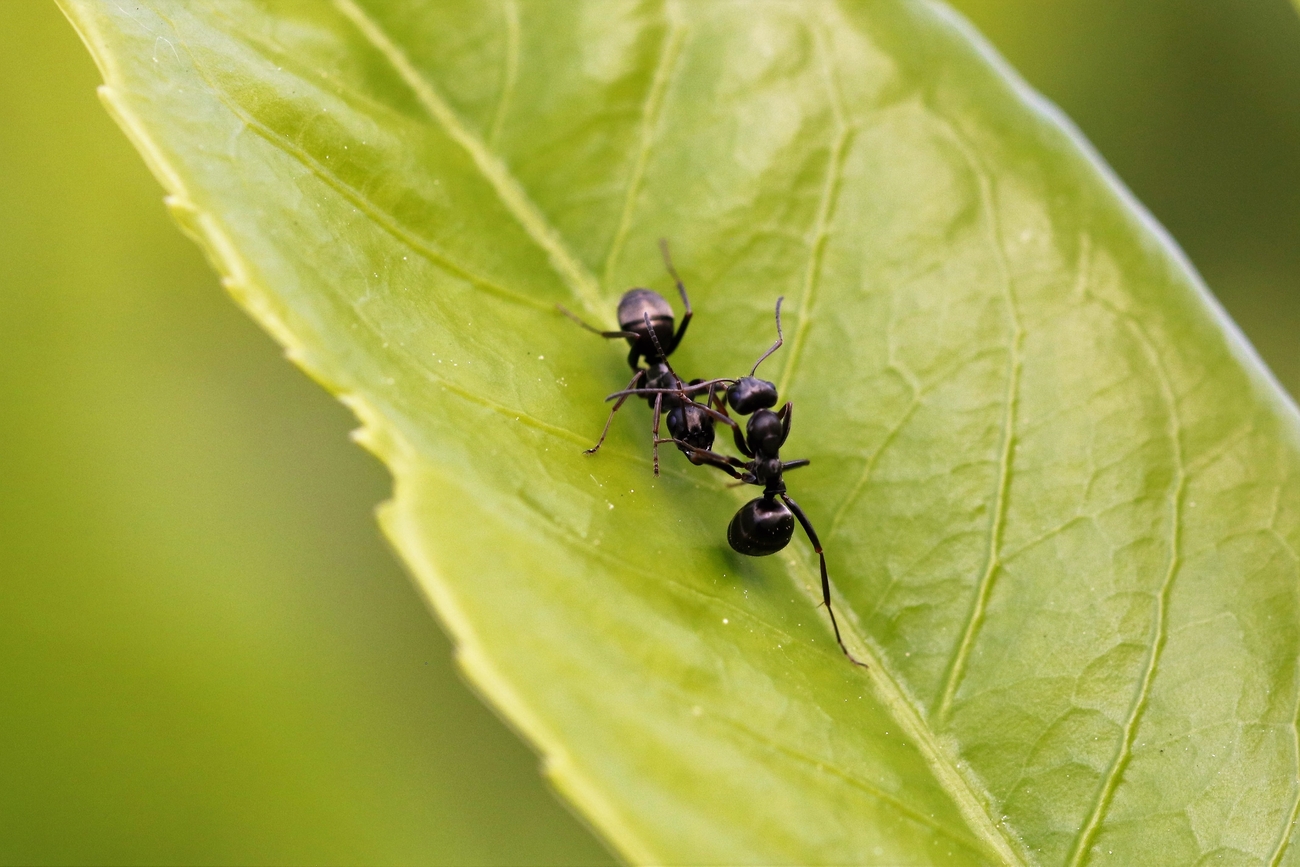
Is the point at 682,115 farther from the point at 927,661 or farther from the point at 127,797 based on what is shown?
the point at 127,797

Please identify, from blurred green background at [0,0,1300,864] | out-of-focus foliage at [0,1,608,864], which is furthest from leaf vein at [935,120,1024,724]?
out-of-focus foliage at [0,1,608,864]

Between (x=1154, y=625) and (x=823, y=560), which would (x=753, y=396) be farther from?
(x=1154, y=625)

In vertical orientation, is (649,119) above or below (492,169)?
above

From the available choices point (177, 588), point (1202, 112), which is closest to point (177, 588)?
point (177, 588)

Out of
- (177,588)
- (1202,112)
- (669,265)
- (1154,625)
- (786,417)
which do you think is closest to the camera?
(1154,625)

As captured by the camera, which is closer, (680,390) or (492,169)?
(492,169)

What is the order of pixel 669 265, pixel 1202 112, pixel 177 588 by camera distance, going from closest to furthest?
pixel 669 265, pixel 177 588, pixel 1202 112

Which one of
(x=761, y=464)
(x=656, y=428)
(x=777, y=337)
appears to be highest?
(x=777, y=337)

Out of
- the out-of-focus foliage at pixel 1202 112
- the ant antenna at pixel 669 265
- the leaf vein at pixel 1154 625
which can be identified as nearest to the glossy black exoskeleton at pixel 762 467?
the ant antenna at pixel 669 265

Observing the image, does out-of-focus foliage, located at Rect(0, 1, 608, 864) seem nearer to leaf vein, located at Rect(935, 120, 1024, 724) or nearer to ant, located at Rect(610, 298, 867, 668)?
ant, located at Rect(610, 298, 867, 668)
